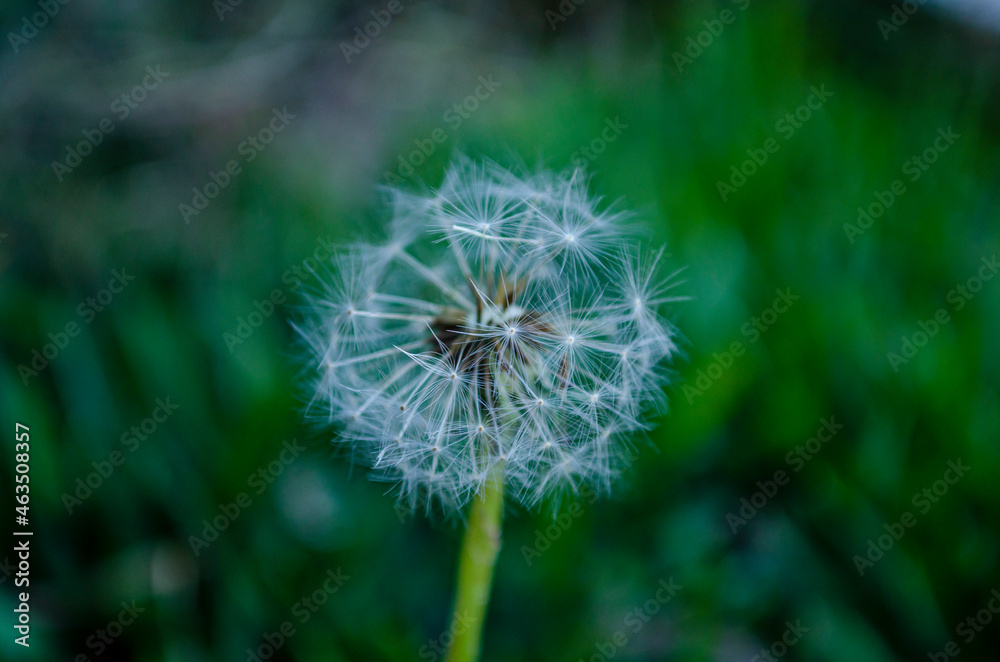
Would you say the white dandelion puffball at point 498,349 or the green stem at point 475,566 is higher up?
the white dandelion puffball at point 498,349

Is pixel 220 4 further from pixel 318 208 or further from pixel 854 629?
pixel 854 629

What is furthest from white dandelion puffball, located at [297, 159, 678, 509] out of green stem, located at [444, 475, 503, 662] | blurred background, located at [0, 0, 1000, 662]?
blurred background, located at [0, 0, 1000, 662]

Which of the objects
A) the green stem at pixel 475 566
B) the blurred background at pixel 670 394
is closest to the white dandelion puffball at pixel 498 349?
the green stem at pixel 475 566

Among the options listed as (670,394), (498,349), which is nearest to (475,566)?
(498,349)

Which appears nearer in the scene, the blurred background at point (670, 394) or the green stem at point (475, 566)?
the green stem at point (475, 566)

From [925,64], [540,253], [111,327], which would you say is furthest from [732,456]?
[925,64]

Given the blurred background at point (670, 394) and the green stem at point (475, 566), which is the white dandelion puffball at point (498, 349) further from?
the blurred background at point (670, 394)
